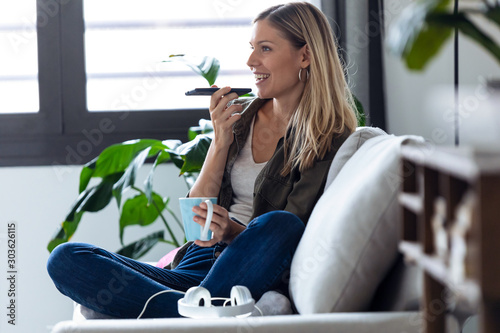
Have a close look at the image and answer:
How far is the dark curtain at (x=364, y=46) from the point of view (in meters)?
2.50

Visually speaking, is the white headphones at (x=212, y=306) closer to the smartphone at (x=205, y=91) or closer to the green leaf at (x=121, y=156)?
the smartphone at (x=205, y=91)

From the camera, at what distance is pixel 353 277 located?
1103 mm

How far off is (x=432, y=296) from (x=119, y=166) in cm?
151

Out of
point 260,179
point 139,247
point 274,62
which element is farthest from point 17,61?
point 260,179

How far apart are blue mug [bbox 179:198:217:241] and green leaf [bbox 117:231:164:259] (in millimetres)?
899

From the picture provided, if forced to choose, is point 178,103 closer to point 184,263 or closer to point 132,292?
point 184,263

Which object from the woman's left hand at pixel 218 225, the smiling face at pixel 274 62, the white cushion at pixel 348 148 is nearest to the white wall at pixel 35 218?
the smiling face at pixel 274 62

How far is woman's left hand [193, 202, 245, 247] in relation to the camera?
1.38 metres

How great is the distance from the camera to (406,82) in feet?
7.47

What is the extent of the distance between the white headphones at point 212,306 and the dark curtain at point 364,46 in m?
1.47

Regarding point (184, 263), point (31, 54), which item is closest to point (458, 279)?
point (184, 263)

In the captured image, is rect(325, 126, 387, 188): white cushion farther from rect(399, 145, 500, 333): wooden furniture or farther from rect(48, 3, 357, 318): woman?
rect(399, 145, 500, 333): wooden furniture

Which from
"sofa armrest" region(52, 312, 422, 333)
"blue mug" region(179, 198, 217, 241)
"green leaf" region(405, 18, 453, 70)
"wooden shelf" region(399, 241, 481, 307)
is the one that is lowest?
"sofa armrest" region(52, 312, 422, 333)

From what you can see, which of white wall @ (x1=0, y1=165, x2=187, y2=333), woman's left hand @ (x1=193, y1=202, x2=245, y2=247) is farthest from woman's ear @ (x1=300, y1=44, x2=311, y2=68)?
white wall @ (x1=0, y1=165, x2=187, y2=333)
